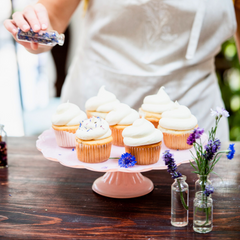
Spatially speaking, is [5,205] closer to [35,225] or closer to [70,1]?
[35,225]

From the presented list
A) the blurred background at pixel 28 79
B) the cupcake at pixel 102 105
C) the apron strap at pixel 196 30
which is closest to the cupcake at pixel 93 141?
the cupcake at pixel 102 105

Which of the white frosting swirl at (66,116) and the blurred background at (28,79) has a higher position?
the white frosting swirl at (66,116)

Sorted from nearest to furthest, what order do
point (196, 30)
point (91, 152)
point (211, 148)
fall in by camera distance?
point (211, 148) < point (91, 152) < point (196, 30)

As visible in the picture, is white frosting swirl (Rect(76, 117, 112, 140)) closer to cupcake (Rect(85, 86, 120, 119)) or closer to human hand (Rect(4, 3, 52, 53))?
cupcake (Rect(85, 86, 120, 119))

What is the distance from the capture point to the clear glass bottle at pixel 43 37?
1.36m

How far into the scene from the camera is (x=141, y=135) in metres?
1.25

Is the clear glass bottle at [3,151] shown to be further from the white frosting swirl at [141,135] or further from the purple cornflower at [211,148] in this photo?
the purple cornflower at [211,148]

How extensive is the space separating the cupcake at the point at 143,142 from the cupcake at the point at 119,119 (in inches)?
7.7

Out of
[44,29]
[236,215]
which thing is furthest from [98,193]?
[44,29]

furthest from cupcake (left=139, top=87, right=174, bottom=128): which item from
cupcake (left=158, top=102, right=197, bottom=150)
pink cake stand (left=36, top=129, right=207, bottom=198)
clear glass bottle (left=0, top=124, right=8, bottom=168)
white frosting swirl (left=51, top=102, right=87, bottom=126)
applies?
clear glass bottle (left=0, top=124, right=8, bottom=168)


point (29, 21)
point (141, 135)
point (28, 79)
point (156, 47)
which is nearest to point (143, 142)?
point (141, 135)

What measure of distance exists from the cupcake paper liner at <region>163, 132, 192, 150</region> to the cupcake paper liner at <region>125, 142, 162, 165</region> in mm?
166

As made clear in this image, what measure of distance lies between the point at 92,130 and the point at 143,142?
0.69ft

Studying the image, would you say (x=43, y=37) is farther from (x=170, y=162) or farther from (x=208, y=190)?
(x=208, y=190)
